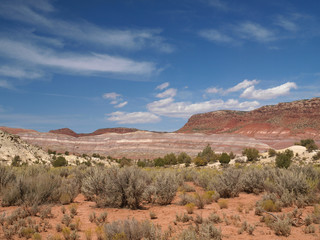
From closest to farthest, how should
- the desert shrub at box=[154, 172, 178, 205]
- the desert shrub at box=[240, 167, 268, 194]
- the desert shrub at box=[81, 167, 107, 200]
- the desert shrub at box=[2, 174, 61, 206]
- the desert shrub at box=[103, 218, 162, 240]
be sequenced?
the desert shrub at box=[103, 218, 162, 240] → the desert shrub at box=[2, 174, 61, 206] → the desert shrub at box=[154, 172, 178, 205] → the desert shrub at box=[81, 167, 107, 200] → the desert shrub at box=[240, 167, 268, 194]

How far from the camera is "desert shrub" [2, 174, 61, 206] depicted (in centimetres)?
852

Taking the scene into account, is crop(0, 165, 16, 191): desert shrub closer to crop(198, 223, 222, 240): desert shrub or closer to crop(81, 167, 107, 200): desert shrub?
crop(81, 167, 107, 200): desert shrub

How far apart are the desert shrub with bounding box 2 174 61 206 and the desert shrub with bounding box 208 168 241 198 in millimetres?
6960

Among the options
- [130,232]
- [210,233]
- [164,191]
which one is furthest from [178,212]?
[130,232]

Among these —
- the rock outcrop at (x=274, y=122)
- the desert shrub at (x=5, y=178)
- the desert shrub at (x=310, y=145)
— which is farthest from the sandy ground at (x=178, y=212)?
the rock outcrop at (x=274, y=122)

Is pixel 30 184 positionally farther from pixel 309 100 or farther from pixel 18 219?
pixel 309 100

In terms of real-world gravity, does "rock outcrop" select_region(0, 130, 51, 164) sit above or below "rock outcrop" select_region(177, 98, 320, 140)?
below

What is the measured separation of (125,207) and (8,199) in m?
4.00

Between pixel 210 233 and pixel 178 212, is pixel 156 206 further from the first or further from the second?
pixel 210 233

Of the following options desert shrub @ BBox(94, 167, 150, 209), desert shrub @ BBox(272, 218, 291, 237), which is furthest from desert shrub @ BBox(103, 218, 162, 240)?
desert shrub @ BBox(94, 167, 150, 209)

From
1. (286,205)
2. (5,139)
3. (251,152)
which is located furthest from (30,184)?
(251,152)

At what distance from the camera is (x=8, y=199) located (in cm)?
868

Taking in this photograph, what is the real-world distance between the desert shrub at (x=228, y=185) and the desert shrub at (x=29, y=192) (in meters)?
6.96

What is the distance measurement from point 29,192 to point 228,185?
823cm
